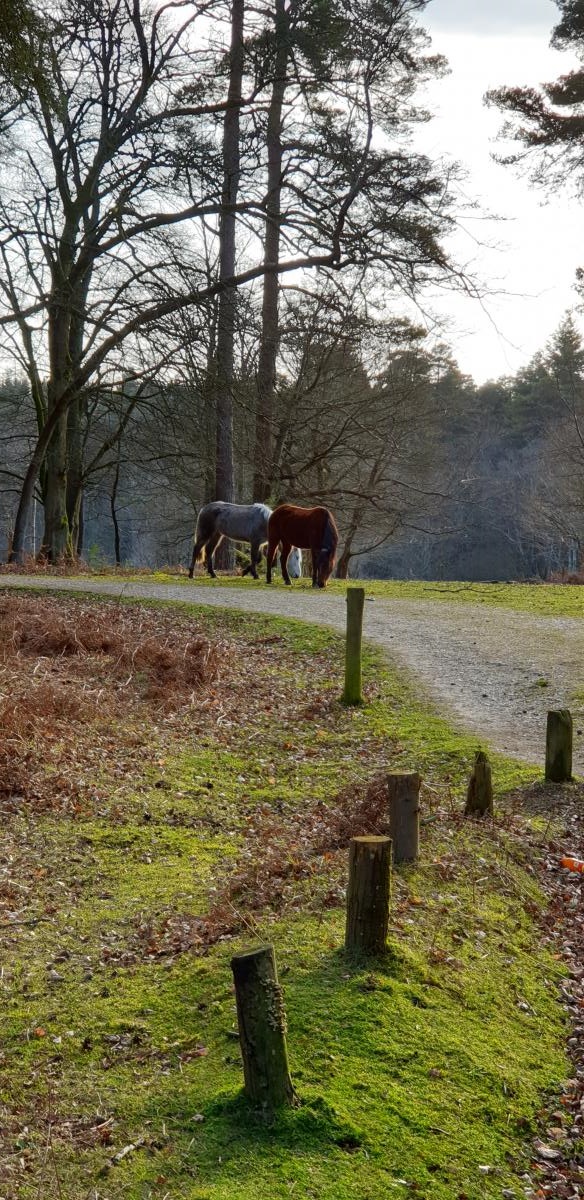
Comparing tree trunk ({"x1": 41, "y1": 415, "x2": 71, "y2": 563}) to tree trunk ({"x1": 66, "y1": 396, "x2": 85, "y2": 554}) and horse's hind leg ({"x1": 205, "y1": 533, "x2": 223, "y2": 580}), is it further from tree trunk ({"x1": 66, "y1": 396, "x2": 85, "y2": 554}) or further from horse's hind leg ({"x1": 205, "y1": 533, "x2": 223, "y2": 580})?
horse's hind leg ({"x1": 205, "y1": 533, "x2": 223, "y2": 580})

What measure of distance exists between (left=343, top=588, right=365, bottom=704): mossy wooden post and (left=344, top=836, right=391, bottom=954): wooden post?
Result: 17.3ft

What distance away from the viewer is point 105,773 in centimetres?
A: 827

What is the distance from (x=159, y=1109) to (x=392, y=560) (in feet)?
171

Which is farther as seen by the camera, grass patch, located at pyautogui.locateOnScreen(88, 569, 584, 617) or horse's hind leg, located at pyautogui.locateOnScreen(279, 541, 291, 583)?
horse's hind leg, located at pyautogui.locateOnScreen(279, 541, 291, 583)

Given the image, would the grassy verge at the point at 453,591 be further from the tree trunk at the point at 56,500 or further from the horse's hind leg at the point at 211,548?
the tree trunk at the point at 56,500

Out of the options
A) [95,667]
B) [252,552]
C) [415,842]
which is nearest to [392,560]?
[252,552]

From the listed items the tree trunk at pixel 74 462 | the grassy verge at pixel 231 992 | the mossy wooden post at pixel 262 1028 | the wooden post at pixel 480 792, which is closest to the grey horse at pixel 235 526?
the tree trunk at pixel 74 462

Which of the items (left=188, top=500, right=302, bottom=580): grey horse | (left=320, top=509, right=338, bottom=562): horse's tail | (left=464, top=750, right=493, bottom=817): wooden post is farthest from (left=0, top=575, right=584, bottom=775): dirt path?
(left=188, top=500, right=302, bottom=580): grey horse

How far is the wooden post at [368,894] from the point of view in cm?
489

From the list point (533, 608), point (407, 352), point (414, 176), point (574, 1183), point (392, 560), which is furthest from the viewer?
point (392, 560)

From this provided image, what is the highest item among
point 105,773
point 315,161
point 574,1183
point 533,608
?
point 315,161

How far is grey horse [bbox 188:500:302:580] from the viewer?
2019cm

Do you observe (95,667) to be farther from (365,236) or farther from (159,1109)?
(365,236)

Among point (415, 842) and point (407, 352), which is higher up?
point (407, 352)
